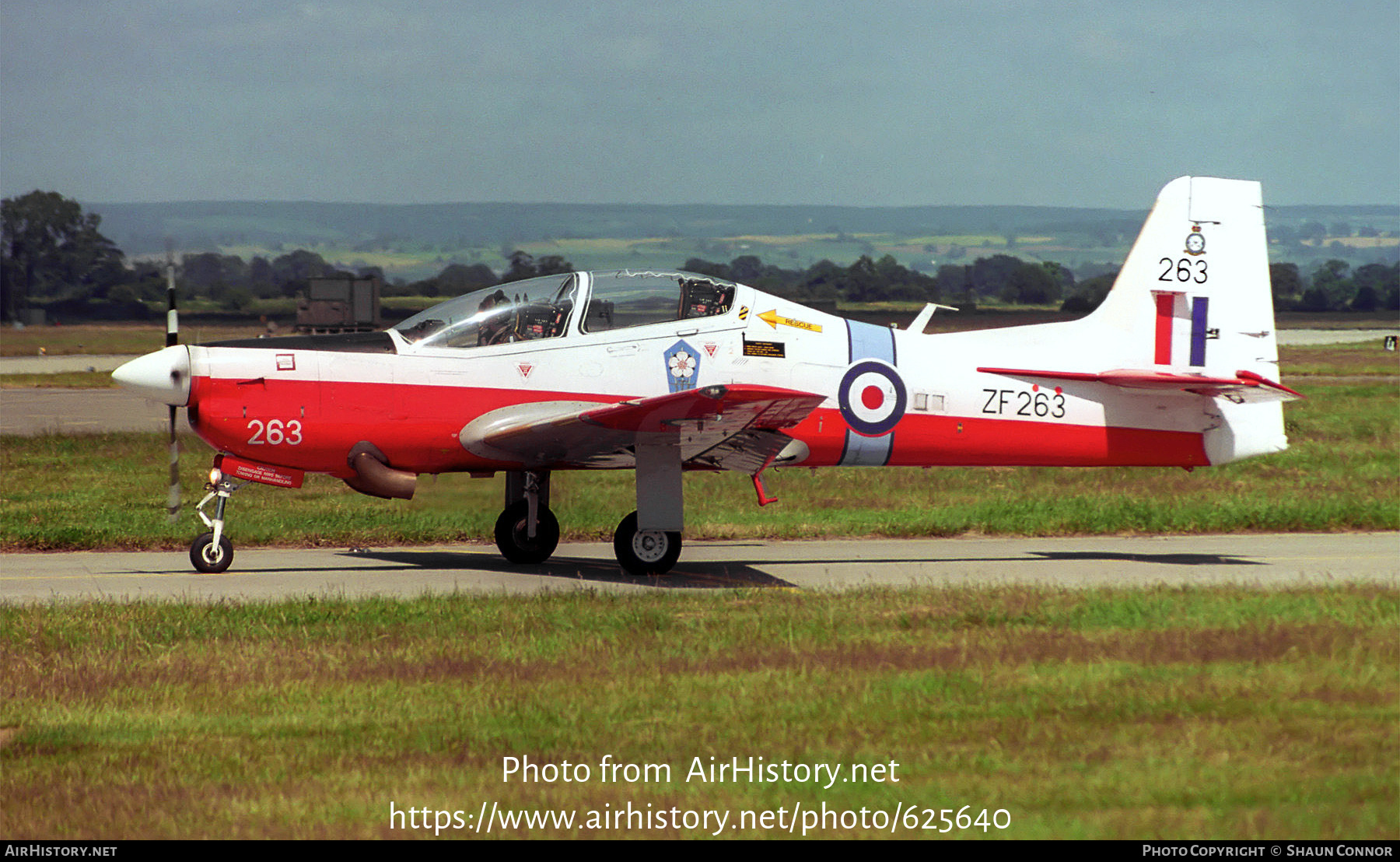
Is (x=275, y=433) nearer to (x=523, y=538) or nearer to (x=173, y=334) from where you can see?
(x=173, y=334)

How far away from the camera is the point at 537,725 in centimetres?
633

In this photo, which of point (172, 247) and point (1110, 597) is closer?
point (1110, 597)

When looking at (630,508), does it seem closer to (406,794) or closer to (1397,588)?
(1397,588)

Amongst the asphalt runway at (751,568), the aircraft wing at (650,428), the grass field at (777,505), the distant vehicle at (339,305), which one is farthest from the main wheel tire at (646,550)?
the distant vehicle at (339,305)

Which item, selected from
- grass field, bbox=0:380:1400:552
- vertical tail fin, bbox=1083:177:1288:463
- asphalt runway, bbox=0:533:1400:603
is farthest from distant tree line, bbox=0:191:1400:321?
vertical tail fin, bbox=1083:177:1288:463

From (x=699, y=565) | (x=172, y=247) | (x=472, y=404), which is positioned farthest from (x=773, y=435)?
(x=172, y=247)

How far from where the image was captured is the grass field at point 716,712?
16.7 feet

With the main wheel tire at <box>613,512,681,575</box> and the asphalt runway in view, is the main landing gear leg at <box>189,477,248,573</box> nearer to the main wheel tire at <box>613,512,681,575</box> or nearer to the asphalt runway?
the asphalt runway

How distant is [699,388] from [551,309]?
2080 millimetres

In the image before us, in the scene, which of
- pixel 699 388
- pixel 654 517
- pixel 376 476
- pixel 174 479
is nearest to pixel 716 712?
pixel 699 388

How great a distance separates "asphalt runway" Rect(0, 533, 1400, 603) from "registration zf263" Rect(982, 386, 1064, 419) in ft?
4.73

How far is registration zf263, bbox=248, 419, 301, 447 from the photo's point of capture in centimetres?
1110

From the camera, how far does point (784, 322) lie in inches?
472

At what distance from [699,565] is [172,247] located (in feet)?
18.4
